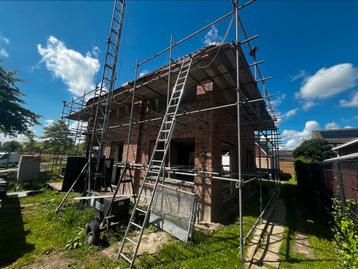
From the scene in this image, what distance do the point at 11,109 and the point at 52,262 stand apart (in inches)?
707

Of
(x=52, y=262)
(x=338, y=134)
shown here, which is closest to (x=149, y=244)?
(x=52, y=262)

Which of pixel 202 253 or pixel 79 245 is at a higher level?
pixel 202 253

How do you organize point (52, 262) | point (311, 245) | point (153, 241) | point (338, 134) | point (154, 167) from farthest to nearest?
point (338, 134)
point (154, 167)
point (311, 245)
point (153, 241)
point (52, 262)

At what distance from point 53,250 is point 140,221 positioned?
221 centimetres

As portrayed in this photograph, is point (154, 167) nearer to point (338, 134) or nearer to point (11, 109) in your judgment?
point (11, 109)

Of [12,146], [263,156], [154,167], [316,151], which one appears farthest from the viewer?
[12,146]

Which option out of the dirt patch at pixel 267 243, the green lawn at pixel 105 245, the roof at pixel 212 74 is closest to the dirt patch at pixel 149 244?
the green lawn at pixel 105 245

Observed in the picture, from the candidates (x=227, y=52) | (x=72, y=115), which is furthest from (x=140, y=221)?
(x=72, y=115)

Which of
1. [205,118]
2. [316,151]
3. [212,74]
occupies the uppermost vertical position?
[212,74]

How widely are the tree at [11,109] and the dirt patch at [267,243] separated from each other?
20.7 m

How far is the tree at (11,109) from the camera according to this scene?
1485cm

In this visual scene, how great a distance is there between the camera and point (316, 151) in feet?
67.7

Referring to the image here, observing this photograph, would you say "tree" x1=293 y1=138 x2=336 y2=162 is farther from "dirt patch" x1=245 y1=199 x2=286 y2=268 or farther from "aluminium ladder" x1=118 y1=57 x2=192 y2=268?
"aluminium ladder" x1=118 y1=57 x2=192 y2=268

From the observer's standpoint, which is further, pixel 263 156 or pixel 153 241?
pixel 263 156
